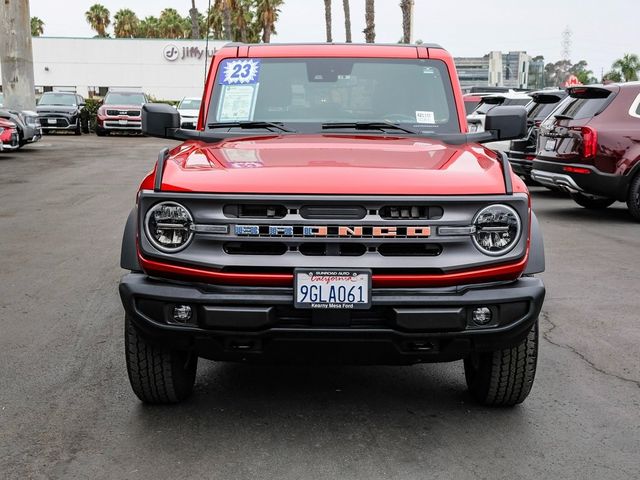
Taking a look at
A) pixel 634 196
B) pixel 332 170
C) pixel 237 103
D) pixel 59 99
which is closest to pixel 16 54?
pixel 59 99

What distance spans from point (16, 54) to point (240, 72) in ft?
78.4

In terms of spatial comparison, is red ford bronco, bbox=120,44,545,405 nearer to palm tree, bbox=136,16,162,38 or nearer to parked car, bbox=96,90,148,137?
parked car, bbox=96,90,148,137

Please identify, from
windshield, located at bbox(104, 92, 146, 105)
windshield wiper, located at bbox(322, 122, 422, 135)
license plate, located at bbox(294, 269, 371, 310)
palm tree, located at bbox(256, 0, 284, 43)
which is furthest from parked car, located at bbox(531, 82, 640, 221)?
palm tree, located at bbox(256, 0, 284, 43)

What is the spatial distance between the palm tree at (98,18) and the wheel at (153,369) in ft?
289

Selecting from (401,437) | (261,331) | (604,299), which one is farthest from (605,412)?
(604,299)

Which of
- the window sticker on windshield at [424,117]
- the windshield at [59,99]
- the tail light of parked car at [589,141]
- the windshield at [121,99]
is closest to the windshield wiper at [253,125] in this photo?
the window sticker on windshield at [424,117]

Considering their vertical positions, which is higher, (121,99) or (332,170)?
(332,170)

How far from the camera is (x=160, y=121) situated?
5.21 meters

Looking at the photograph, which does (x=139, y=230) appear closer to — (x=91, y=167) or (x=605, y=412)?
(x=605, y=412)

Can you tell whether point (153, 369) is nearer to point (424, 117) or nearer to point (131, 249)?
point (131, 249)

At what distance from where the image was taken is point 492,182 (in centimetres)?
391

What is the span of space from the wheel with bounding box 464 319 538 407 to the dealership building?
179ft

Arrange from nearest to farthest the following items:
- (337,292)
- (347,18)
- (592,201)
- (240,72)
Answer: (337,292)
(240,72)
(592,201)
(347,18)

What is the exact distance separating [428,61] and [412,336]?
244 centimetres
